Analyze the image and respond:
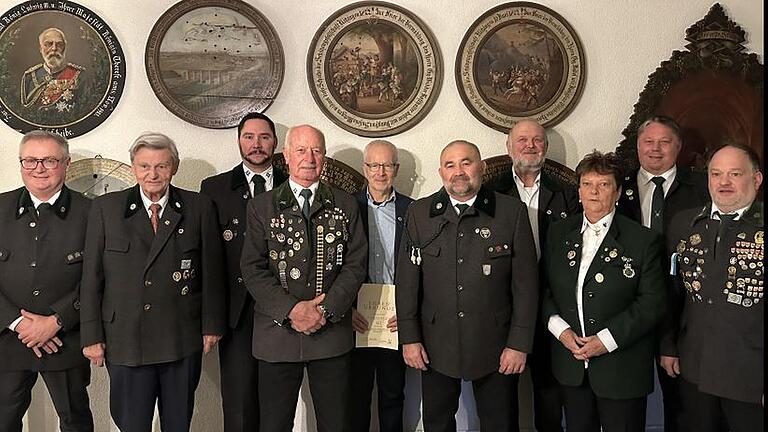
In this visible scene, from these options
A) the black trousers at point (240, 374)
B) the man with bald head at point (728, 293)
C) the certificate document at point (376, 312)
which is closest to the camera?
the man with bald head at point (728, 293)

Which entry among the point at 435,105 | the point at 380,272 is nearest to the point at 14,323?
the point at 380,272

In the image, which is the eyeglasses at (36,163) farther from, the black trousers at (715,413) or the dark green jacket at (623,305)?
the black trousers at (715,413)

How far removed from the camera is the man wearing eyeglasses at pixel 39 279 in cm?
267

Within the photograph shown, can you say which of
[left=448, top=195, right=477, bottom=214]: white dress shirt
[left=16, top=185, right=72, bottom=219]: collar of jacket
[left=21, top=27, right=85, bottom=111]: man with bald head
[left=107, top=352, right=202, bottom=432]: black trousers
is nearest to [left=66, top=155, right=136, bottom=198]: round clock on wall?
[left=21, top=27, right=85, bottom=111]: man with bald head

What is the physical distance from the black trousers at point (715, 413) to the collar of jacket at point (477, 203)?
3.37ft

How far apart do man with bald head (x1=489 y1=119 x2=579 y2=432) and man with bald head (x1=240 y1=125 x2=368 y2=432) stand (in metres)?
0.90

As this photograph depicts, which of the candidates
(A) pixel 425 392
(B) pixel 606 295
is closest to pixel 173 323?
(A) pixel 425 392

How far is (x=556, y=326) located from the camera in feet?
8.59

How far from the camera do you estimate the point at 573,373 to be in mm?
2607

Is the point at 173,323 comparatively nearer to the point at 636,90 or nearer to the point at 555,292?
the point at 555,292

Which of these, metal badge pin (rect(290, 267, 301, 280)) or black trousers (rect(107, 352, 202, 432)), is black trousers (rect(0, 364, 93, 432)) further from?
metal badge pin (rect(290, 267, 301, 280))

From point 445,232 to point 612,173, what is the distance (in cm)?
68

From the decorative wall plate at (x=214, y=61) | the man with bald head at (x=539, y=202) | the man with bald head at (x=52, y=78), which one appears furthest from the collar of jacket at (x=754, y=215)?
the man with bald head at (x=52, y=78)

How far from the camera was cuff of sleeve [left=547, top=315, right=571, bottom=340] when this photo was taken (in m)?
2.60
